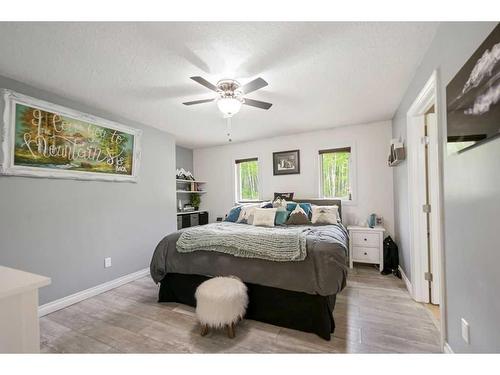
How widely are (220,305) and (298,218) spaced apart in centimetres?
180

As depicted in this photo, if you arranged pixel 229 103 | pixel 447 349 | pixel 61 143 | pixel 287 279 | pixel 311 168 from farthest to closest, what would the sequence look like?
pixel 311 168
pixel 61 143
pixel 229 103
pixel 287 279
pixel 447 349

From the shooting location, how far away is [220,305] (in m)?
1.73

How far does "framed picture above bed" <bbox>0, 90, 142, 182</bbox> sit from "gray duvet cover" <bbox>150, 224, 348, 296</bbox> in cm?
150

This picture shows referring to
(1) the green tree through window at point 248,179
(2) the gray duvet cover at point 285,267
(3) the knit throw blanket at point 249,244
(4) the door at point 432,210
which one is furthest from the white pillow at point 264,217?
(4) the door at point 432,210

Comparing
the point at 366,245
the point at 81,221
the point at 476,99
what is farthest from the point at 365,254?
the point at 81,221

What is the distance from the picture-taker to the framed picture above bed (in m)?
2.04

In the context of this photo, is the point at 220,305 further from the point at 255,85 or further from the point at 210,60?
the point at 210,60

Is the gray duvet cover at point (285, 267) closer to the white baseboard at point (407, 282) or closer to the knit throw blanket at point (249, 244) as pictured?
the knit throw blanket at point (249, 244)

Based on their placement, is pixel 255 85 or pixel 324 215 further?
pixel 324 215

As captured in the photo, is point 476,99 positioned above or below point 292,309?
above

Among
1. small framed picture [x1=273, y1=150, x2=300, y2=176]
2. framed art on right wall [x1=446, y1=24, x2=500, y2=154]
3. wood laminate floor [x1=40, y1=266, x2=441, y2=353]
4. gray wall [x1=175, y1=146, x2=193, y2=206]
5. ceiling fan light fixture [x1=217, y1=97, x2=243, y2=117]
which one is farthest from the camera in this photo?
gray wall [x1=175, y1=146, x2=193, y2=206]

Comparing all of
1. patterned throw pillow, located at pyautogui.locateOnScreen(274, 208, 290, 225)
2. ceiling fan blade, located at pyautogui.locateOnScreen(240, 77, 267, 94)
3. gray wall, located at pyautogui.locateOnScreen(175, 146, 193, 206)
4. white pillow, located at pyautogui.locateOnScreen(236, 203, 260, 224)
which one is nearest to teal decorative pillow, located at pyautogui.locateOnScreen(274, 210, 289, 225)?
patterned throw pillow, located at pyautogui.locateOnScreen(274, 208, 290, 225)

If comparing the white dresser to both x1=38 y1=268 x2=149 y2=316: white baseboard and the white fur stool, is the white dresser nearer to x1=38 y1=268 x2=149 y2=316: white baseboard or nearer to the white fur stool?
the white fur stool
